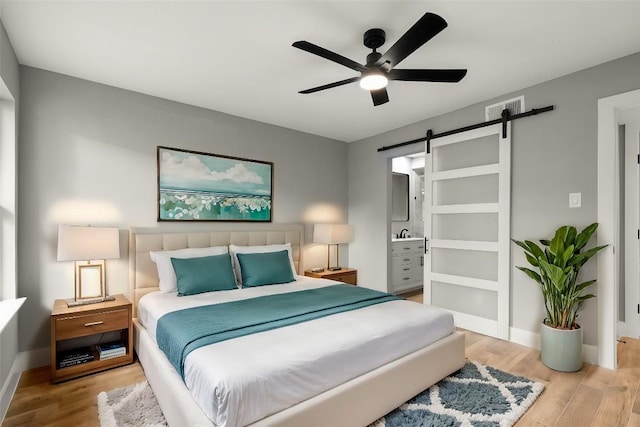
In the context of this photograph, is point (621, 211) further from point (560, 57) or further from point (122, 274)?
point (122, 274)

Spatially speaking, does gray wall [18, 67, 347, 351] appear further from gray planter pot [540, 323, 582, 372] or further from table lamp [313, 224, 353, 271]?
gray planter pot [540, 323, 582, 372]

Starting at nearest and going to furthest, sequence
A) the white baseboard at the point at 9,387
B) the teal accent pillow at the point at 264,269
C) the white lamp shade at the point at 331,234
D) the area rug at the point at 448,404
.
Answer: the area rug at the point at 448,404, the white baseboard at the point at 9,387, the teal accent pillow at the point at 264,269, the white lamp shade at the point at 331,234

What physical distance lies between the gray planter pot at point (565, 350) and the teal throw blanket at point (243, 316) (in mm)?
1344

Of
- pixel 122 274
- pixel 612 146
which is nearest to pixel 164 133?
pixel 122 274

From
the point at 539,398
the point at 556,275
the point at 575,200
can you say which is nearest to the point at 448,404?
the point at 539,398

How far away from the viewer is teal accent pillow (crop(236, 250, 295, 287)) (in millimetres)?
3244

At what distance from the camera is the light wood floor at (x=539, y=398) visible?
78.6 inches

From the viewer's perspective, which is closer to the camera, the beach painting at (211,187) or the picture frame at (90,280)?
the picture frame at (90,280)

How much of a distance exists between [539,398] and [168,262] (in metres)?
3.18

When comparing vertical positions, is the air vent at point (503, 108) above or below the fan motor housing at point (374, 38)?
below

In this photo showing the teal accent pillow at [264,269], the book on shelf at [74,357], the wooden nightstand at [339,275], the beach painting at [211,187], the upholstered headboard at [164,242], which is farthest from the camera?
the wooden nightstand at [339,275]

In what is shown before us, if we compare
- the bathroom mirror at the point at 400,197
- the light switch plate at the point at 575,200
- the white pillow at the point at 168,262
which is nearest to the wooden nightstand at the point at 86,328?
the white pillow at the point at 168,262

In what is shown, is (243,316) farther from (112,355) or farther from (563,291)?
(563,291)

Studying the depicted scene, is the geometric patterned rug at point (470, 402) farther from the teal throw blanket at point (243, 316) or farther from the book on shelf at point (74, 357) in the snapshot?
the book on shelf at point (74, 357)
